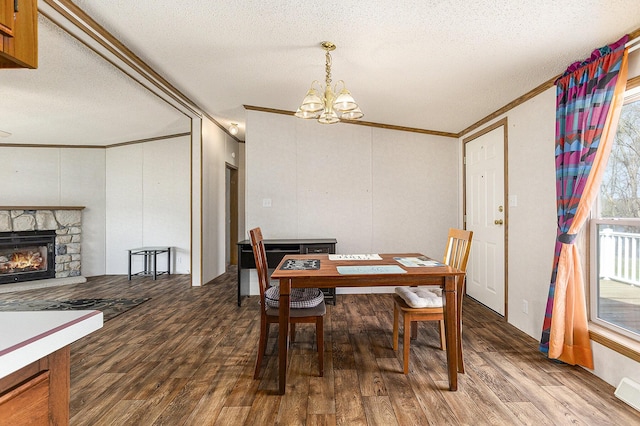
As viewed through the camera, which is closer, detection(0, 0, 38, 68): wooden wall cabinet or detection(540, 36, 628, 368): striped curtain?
Result: detection(0, 0, 38, 68): wooden wall cabinet

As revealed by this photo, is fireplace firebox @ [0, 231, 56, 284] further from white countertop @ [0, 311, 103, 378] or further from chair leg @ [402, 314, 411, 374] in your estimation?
chair leg @ [402, 314, 411, 374]

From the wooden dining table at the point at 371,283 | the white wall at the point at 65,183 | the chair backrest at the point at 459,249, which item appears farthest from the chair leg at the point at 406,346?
the white wall at the point at 65,183

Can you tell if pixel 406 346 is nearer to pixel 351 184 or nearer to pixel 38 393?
pixel 38 393

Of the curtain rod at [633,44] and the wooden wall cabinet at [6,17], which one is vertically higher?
the curtain rod at [633,44]

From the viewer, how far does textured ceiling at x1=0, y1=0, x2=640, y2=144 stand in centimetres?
196

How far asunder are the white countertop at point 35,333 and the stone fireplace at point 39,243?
5555 mm

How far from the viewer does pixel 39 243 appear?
513 cm

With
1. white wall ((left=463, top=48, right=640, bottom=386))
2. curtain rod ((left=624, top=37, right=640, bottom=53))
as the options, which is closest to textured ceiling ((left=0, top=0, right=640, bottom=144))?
curtain rod ((left=624, top=37, right=640, bottom=53))

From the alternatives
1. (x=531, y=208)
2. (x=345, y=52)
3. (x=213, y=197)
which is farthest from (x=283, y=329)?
(x=213, y=197)

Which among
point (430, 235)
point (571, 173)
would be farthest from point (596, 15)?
point (430, 235)

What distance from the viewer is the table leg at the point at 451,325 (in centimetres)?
199

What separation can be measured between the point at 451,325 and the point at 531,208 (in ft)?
5.11

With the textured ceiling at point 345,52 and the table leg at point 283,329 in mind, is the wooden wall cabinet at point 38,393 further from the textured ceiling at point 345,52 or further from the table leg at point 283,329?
the textured ceiling at point 345,52

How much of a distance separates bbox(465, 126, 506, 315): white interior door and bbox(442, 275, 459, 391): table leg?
168cm
